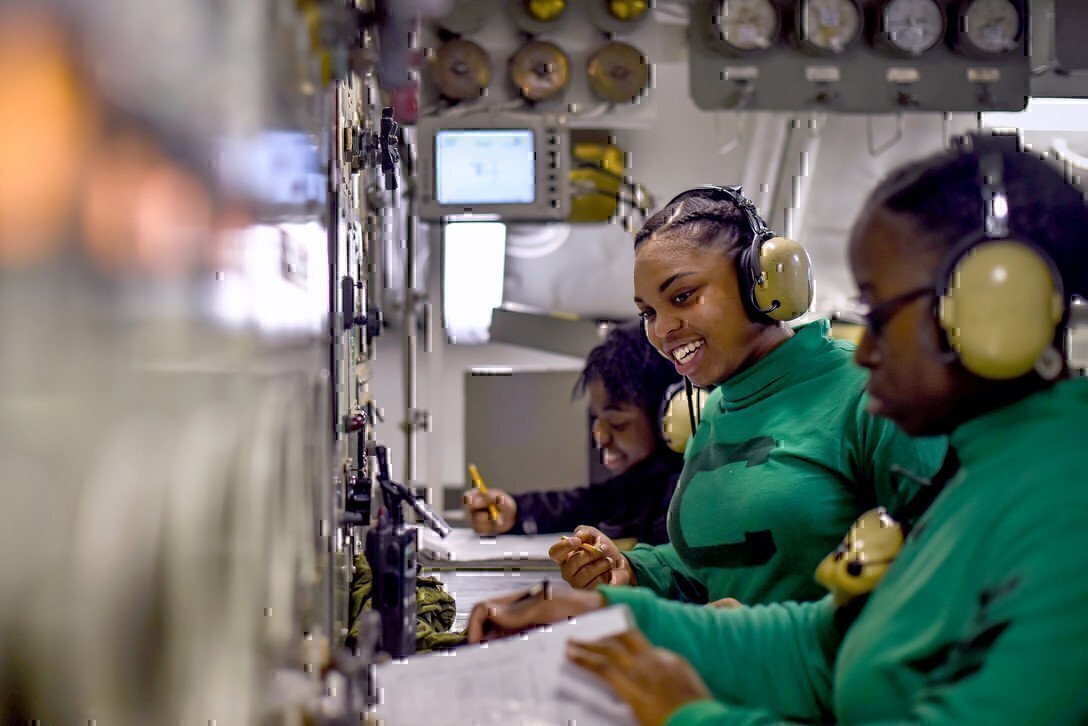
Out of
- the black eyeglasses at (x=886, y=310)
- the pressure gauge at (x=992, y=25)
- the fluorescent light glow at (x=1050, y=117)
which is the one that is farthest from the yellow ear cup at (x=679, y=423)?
the fluorescent light glow at (x=1050, y=117)

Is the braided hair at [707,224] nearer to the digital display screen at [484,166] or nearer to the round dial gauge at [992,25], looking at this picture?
the digital display screen at [484,166]

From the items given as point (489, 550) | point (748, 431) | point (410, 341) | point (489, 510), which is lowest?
point (489, 550)

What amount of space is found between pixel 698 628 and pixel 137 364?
2.55ft

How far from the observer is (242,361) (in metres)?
0.65

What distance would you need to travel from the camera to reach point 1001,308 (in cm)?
73

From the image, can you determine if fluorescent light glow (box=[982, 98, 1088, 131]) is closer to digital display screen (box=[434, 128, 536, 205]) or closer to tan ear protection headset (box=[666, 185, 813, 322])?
digital display screen (box=[434, 128, 536, 205])

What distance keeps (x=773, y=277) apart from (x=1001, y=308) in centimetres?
68

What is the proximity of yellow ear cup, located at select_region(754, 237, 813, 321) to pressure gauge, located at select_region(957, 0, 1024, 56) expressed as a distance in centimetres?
264

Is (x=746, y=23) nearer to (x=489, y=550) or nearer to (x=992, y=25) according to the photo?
(x=992, y=25)

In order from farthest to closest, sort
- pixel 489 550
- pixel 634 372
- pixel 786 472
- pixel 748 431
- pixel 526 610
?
pixel 489 550, pixel 634 372, pixel 748 431, pixel 786 472, pixel 526 610

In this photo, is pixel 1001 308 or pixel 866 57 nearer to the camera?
pixel 1001 308

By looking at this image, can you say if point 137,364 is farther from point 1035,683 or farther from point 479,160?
point 479,160

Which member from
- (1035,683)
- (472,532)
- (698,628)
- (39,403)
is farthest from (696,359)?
(472,532)

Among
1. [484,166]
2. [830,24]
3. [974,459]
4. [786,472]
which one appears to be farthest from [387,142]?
Answer: [830,24]
